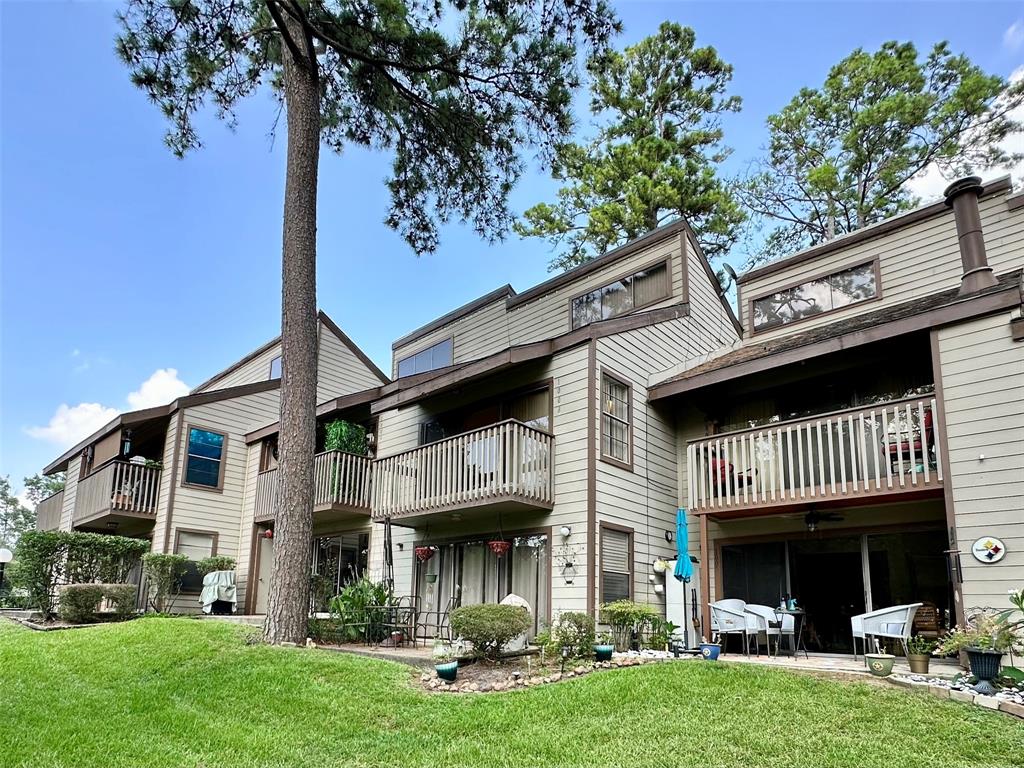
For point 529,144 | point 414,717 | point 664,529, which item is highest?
point 529,144

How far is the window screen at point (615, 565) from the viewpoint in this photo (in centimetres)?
1102

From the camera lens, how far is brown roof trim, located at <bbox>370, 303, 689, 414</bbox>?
11875 mm

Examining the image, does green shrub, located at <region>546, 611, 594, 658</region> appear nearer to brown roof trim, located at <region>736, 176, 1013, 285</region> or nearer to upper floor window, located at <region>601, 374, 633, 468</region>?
upper floor window, located at <region>601, 374, 633, 468</region>

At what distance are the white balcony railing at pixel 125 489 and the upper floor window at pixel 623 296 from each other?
11.2 m

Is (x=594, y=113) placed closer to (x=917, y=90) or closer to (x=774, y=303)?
(x=917, y=90)

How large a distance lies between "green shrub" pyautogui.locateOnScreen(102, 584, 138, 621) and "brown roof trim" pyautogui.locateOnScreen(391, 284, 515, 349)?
29.5 ft

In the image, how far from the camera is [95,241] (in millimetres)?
21312

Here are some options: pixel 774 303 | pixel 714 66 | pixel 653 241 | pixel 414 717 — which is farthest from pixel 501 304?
pixel 714 66

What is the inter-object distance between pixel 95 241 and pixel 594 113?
17187 millimetres

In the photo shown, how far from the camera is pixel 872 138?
23.8m

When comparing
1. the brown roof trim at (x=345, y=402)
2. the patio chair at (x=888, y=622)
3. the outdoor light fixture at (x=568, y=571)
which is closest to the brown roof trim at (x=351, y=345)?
the brown roof trim at (x=345, y=402)

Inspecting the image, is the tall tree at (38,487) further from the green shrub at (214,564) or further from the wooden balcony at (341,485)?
the wooden balcony at (341,485)

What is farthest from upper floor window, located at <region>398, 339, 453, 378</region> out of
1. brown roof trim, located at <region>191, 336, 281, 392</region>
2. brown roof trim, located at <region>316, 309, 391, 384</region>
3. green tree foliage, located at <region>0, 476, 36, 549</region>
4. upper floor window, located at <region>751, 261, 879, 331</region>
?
green tree foliage, located at <region>0, 476, 36, 549</region>

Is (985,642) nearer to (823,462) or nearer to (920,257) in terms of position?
(823,462)
